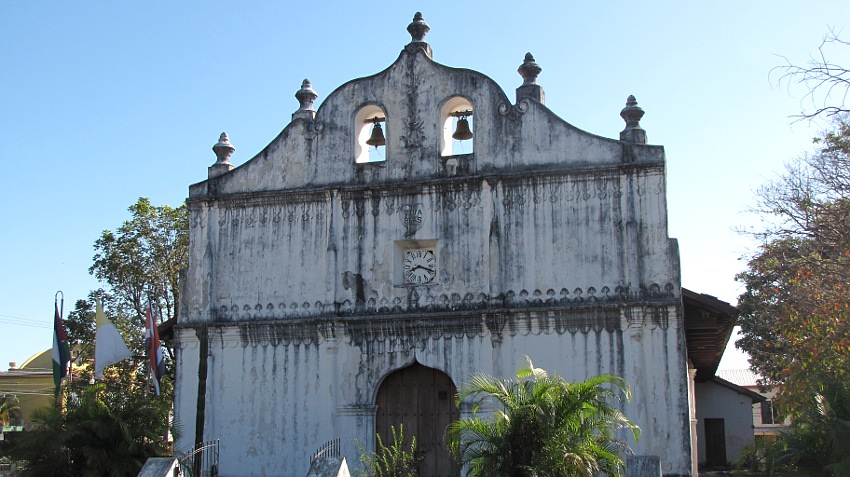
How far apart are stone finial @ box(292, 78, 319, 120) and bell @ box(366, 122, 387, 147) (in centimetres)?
129

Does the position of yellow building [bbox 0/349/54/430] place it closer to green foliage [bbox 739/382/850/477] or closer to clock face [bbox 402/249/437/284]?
clock face [bbox 402/249/437/284]

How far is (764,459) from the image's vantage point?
14.8 metres

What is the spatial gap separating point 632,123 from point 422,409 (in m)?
6.84

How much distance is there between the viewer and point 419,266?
18719 mm

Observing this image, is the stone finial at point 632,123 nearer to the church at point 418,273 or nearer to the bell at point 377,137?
the church at point 418,273

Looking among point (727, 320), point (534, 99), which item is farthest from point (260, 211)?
point (727, 320)

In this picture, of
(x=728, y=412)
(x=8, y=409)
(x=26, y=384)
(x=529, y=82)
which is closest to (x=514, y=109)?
(x=529, y=82)

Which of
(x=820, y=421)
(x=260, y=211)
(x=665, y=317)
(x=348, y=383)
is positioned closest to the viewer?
(x=820, y=421)

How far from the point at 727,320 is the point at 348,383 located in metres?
7.33

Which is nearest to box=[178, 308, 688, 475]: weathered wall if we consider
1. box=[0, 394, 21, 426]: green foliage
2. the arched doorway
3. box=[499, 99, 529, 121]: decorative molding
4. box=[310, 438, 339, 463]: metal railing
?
box=[310, 438, 339, 463]: metal railing

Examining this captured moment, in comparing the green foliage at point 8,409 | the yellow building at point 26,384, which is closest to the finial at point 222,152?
the green foliage at point 8,409

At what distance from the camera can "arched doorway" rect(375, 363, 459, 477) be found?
1794 cm

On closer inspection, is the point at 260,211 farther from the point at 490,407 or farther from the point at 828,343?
the point at 828,343

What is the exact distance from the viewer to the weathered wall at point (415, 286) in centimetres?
1744
